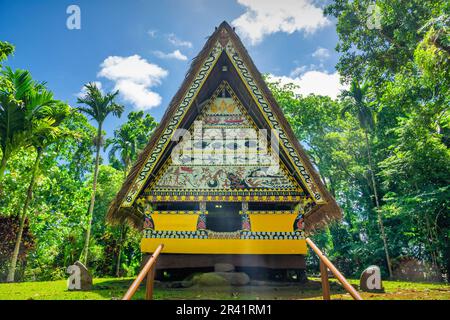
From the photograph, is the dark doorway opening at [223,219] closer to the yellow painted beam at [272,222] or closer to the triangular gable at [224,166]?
the triangular gable at [224,166]

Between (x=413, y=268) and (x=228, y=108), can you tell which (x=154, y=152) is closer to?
(x=228, y=108)

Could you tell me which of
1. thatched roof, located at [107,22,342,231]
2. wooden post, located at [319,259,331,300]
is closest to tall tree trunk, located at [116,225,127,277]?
thatched roof, located at [107,22,342,231]

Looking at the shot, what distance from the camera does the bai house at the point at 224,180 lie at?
7672mm

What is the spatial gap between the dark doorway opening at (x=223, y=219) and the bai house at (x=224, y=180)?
34.7 inches

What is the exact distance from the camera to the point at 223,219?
35.8 ft

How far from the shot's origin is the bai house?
25.2 ft

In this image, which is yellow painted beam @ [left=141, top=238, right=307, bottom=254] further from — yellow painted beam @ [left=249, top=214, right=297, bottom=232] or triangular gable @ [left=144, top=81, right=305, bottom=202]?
triangular gable @ [left=144, top=81, right=305, bottom=202]

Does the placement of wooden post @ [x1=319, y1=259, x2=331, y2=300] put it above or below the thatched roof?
below

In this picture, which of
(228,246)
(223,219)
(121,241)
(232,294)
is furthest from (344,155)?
(232,294)

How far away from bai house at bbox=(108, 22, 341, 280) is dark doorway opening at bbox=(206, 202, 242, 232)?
0.88 metres

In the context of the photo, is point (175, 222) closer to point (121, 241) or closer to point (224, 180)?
point (224, 180)

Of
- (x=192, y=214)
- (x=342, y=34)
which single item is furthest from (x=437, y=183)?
(x=192, y=214)
